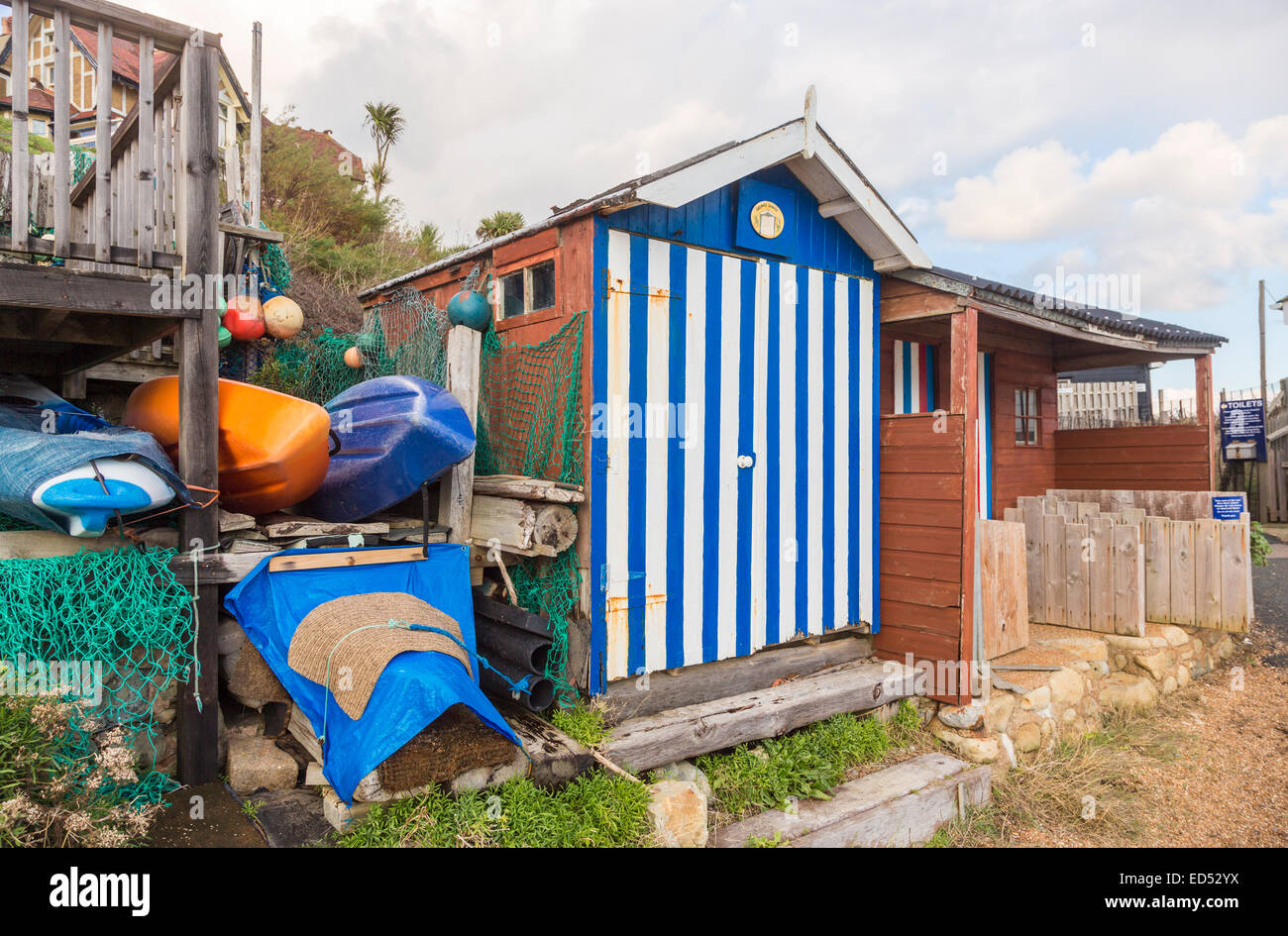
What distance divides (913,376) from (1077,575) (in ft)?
8.27

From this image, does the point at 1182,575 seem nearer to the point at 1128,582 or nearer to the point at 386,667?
the point at 1128,582

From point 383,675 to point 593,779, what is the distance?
4.60ft

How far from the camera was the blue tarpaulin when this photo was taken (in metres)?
3.08

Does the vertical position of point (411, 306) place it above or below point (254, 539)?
above

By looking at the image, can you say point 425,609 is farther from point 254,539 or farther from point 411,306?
point 411,306

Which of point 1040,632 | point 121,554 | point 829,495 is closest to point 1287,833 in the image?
point 1040,632

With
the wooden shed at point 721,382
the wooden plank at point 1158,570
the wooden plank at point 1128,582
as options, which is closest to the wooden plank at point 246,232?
the wooden shed at point 721,382

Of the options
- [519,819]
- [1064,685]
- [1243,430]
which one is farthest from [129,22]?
[1243,430]

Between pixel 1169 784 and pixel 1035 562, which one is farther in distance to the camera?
pixel 1035 562

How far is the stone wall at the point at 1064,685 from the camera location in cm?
568

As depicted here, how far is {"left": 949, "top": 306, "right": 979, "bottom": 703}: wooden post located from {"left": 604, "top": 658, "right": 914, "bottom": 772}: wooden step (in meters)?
0.50

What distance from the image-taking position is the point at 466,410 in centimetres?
496

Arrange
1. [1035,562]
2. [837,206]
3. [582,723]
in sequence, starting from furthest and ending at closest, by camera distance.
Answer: [1035,562]
[837,206]
[582,723]

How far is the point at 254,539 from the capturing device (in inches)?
162
